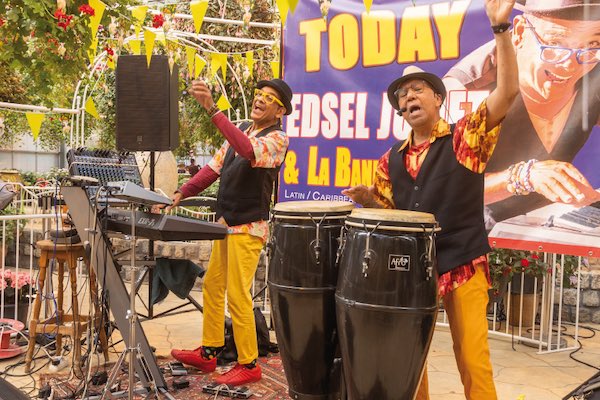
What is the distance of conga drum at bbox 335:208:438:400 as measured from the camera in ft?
8.54

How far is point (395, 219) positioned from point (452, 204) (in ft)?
1.09

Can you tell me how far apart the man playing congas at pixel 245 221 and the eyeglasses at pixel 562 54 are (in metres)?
1.55

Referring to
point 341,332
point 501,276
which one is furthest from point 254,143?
point 501,276

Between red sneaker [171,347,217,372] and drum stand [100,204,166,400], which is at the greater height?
drum stand [100,204,166,400]

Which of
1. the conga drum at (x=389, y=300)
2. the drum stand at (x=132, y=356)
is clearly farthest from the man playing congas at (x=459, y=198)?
the drum stand at (x=132, y=356)

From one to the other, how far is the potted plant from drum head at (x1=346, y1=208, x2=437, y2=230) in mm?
3329

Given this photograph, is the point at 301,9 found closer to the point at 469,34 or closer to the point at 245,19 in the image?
the point at 245,19

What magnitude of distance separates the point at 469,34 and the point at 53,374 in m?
3.49

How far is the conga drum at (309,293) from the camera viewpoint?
3012 mm

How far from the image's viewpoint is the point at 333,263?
303 cm

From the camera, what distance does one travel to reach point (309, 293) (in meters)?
3.00

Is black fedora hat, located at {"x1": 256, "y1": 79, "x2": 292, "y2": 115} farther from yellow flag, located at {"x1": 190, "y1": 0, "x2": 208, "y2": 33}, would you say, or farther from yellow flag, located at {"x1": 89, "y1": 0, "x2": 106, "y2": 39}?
yellow flag, located at {"x1": 89, "y1": 0, "x2": 106, "y2": 39}

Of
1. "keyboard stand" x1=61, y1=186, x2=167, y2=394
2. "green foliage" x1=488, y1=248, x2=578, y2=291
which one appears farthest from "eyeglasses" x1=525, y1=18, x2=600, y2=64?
"keyboard stand" x1=61, y1=186, x2=167, y2=394

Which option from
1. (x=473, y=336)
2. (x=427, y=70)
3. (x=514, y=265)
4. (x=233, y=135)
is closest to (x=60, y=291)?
(x=233, y=135)
